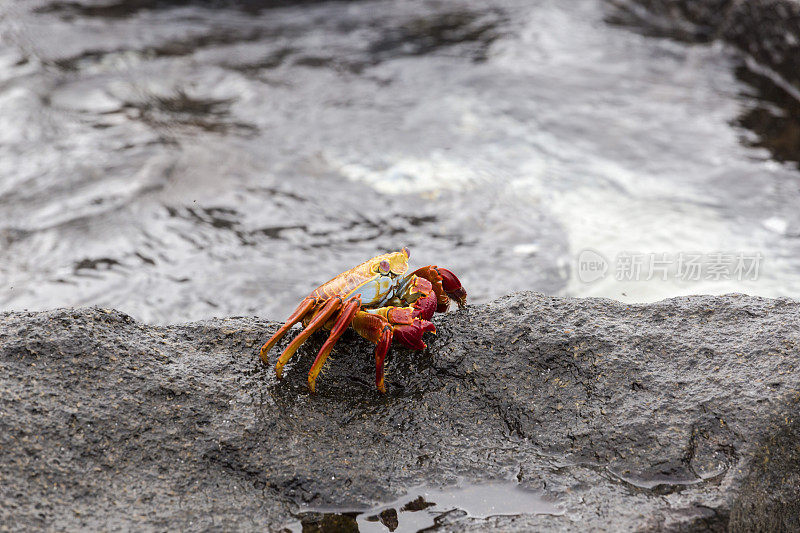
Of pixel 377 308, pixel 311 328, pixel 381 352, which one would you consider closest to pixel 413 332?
pixel 381 352

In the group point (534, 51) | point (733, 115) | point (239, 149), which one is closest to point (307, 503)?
point (239, 149)

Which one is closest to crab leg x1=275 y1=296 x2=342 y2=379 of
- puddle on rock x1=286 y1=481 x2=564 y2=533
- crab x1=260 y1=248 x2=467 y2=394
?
crab x1=260 y1=248 x2=467 y2=394

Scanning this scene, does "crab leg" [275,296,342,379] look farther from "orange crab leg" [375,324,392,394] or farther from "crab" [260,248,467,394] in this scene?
"orange crab leg" [375,324,392,394]

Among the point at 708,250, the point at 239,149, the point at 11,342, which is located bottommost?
the point at 708,250

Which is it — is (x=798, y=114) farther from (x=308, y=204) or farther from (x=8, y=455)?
(x=8, y=455)

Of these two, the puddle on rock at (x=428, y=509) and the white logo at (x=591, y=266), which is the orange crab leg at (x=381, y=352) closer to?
the puddle on rock at (x=428, y=509)

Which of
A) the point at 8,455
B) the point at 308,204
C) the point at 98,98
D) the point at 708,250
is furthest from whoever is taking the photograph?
the point at 98,98
